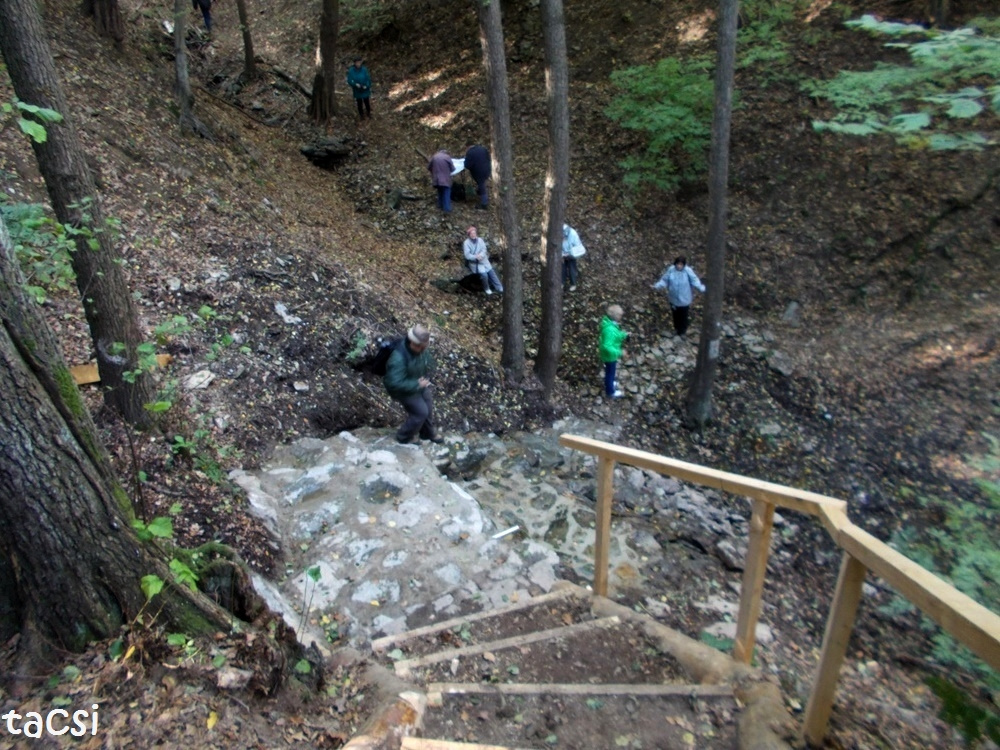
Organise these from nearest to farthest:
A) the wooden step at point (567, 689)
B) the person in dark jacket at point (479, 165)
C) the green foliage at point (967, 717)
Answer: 1. the green foliage at point (967, 717)
2. the wooden step at point (567, 689)
3. the person in dark jacket at point (479, 165)

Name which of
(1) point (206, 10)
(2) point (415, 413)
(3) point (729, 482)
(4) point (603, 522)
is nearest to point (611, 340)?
(2) point (415, 413)

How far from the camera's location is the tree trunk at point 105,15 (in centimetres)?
1305

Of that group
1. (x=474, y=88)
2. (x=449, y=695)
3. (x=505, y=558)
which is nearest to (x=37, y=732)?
(x=449, y=695)

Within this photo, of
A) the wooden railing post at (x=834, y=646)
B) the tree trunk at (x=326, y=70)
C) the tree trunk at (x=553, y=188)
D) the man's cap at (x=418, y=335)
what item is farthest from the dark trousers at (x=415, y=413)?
the tree trunk at (x=326, y=70)

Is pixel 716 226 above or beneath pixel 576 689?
above

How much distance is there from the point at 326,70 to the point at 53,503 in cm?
1620

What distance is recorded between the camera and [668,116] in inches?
511

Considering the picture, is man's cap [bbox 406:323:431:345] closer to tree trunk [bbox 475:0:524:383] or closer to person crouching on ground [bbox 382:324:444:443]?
person crouching on ground [bbox 382:324:444:443]

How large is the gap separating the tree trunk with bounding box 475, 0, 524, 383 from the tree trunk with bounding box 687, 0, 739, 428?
301cm

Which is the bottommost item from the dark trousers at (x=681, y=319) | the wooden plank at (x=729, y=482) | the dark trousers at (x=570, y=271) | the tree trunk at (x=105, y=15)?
the dark trousers at (x=681, y=319)

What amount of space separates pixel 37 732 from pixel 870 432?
11.5 m

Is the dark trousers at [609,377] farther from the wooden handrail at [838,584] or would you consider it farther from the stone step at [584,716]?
the stone step at [584,716]

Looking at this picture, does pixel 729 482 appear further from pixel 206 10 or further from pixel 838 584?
pixel 206 10

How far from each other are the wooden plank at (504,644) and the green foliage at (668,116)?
Answer: 1089 cm
